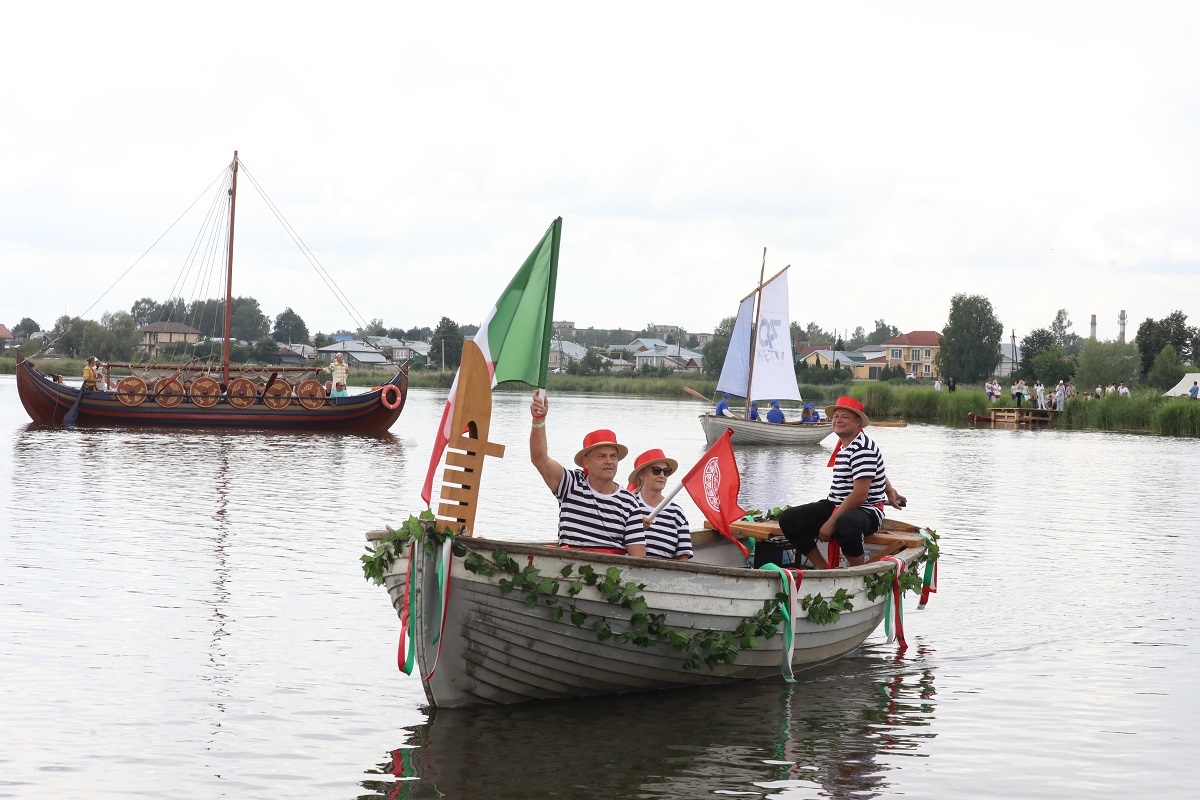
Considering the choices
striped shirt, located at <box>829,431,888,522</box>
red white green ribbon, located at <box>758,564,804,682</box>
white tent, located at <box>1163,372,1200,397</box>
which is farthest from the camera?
white tent, located at <box>1163,372,1200,397</box>

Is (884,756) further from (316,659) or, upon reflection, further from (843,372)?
(843,372)

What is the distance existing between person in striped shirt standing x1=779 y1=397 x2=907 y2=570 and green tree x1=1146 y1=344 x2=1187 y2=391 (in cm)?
8694

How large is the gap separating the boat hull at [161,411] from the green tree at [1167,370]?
66114 mm

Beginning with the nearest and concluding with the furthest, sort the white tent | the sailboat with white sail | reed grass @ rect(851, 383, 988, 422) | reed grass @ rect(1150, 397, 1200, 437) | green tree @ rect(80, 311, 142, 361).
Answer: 1. the sailboat with white sail
2. reed grass @ rect(1150, 397, 1200, 437)
3. reed grass @ rect(851, 383, 988, 422)
4. the white tent
5. green tree @ rect(80, 311, 142, 361)

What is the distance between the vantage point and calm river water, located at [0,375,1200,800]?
27.3 ft

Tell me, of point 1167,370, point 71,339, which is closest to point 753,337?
point 1167,370

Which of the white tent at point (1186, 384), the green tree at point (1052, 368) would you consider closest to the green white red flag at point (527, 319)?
the white tent at point (1186, 384)

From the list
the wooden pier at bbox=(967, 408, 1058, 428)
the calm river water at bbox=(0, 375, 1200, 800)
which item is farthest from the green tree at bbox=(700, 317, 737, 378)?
the calm river water at bbox=(0, 375, 1200, 800)

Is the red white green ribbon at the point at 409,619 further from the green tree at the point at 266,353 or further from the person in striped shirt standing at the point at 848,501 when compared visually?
the green tree at the point at 266,353

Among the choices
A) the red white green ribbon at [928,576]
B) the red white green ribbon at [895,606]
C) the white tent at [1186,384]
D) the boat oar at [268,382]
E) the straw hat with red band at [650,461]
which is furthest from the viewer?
the white tent at [1186,384]

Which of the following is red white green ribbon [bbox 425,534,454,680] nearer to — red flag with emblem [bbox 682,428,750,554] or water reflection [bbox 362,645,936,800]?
water reflection [bbox 362,645,936,800]

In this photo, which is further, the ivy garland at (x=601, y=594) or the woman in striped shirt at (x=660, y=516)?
the woman in striped shirt at (x=660, y=516)

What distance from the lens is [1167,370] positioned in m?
91.3

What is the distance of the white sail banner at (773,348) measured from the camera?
48.2 m
